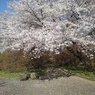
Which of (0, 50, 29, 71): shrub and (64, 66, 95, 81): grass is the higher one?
(0, 50, 29, 71): shrub

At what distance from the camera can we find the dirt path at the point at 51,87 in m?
9.76

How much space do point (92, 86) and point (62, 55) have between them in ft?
18.3

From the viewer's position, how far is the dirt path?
9.76 m

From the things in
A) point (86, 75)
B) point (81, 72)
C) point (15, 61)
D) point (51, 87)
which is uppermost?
point (15, 61)

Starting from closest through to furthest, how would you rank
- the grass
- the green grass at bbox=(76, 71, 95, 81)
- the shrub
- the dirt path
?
the dirt path → the green grass at bbox=(76, 71, 95, 81) → the grass → the shrub

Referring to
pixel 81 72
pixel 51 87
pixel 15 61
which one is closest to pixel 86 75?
pixel 81 72

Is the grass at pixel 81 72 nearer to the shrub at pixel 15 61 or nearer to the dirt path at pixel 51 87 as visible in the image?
the dirt path at pixel 51 87

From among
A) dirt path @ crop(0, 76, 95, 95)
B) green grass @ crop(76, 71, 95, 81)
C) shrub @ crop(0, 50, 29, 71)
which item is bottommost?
dirt path @ crop(0, 76, 95, 95)

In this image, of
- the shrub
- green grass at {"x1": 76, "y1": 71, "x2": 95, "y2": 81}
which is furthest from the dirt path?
the shrub

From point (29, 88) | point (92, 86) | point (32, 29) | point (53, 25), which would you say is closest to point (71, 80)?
point (92, 86)

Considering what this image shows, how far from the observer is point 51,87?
35.0ft

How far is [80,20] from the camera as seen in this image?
46.1 feet

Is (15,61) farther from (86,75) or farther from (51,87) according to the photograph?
(51,87)

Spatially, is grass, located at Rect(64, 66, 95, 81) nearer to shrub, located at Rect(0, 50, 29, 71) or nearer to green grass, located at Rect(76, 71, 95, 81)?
green grass, located at Rect(76, 71, 95, 81)
